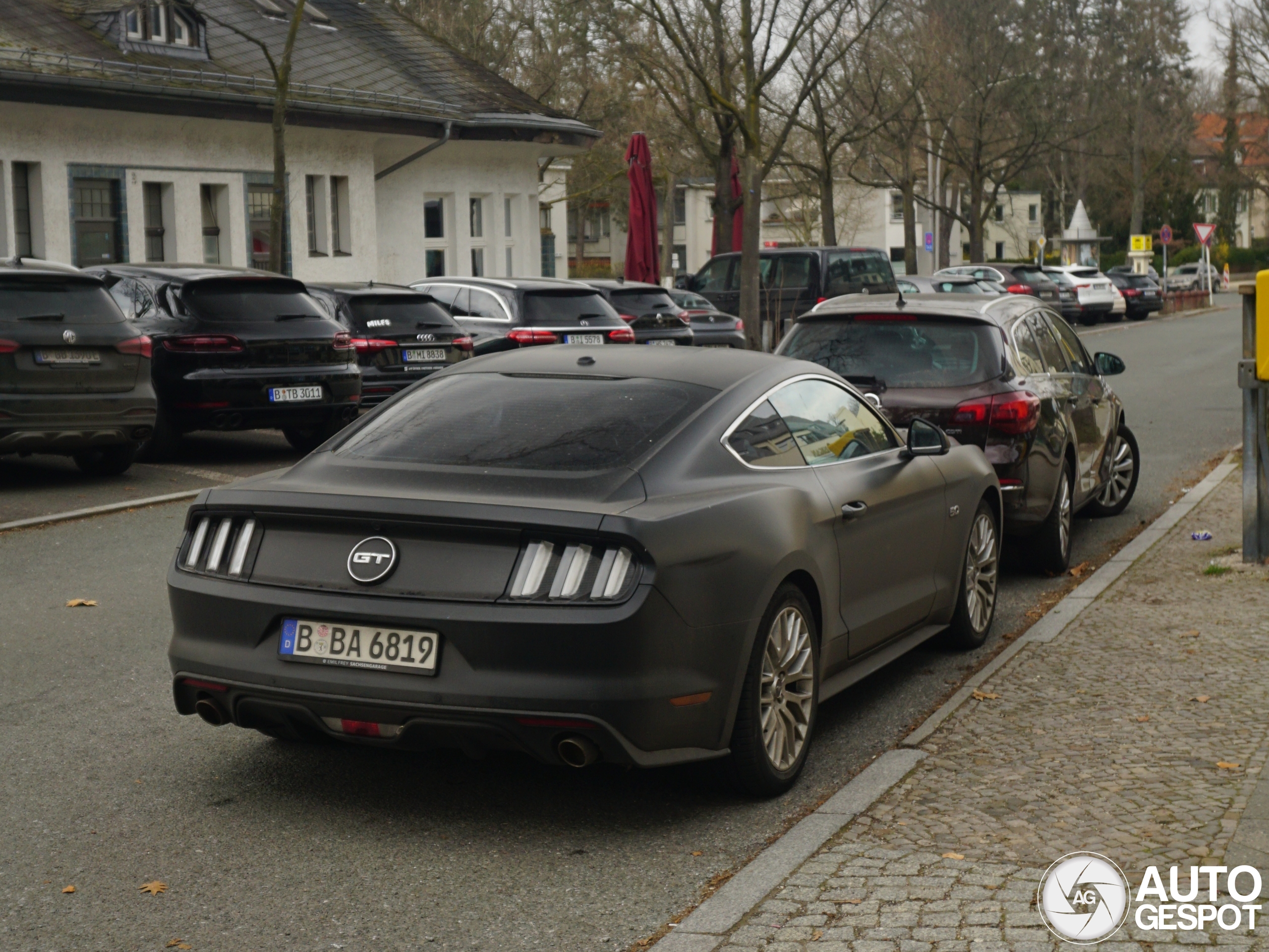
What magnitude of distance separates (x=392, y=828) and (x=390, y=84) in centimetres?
2968

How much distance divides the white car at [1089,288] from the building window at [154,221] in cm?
2651

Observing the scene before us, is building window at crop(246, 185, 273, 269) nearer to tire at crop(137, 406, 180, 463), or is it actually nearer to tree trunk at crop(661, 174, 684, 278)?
tire at crop(137, 406, 180, 463)

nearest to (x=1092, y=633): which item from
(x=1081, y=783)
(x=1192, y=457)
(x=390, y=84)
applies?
(x=1081, y=783)

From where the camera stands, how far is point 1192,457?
15.4 metres

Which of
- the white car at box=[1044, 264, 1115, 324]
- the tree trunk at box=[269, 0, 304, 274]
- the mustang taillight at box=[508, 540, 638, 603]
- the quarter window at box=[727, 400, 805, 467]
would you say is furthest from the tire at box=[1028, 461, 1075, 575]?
the white car at box=[1044, 264, 1115, 324]

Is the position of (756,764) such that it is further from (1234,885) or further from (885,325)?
(885,325)

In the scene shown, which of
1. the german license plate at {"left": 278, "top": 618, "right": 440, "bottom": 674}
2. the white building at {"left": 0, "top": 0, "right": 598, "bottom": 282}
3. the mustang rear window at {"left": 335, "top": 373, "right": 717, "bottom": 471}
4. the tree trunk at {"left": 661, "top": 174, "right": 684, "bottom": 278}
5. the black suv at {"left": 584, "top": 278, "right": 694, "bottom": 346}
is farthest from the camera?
the tree trunk at {"left": 661, "top": 174, "right": 684, "bottom": 278}

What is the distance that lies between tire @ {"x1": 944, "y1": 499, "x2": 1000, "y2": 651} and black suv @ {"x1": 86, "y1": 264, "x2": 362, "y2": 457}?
28.0 ft

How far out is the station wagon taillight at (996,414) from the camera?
905 cm

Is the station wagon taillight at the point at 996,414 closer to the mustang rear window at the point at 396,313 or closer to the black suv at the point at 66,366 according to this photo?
the black suv at the point at 66,366

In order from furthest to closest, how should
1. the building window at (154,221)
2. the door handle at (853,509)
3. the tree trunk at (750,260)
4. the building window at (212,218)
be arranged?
the building window at (212,218) < the building window at (154,221) < the tree trunk at (750,260) < the door handle at (853,509)

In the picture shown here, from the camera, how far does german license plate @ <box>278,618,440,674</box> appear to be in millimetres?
4762

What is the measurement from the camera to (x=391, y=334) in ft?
56.0

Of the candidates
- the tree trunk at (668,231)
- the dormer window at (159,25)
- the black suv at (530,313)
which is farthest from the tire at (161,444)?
the tree trunk at (668,231)
